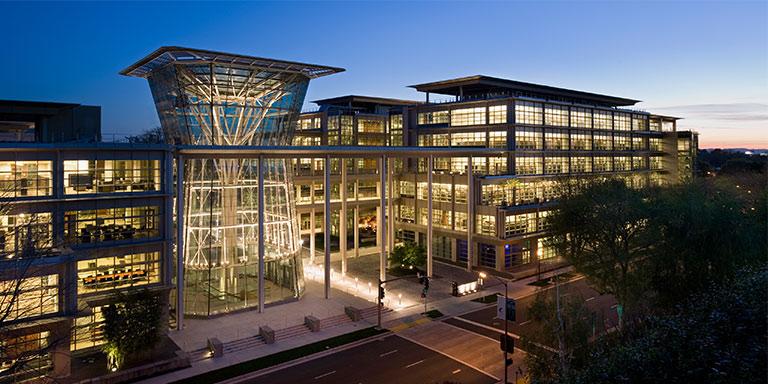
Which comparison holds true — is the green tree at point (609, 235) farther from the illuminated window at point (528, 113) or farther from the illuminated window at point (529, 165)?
the illuminated window at point (528, 113)

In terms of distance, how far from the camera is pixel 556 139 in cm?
7219

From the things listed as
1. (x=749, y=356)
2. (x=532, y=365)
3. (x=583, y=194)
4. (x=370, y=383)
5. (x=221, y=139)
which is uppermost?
(x=221, y=139)

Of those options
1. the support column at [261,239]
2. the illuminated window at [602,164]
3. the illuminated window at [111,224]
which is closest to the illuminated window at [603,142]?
the illuminated window at [602,164]

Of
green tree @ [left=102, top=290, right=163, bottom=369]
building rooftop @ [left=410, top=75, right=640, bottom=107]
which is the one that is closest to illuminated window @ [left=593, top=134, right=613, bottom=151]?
building rooftop @ [left=410, top=75, right=640, bottom=107]

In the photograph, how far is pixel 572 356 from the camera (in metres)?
25.3

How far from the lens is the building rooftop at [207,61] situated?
131 feet

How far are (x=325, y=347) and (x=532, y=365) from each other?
56.0 feet

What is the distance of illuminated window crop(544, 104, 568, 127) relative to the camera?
70306 millimetres

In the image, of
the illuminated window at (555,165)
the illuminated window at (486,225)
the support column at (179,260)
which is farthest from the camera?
the illuminated window at (555,165)

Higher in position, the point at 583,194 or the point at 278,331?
the point at 583,194

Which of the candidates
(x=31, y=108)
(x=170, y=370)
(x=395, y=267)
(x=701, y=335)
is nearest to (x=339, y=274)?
(x=395, y=267)

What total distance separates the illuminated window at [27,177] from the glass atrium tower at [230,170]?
1199 cm

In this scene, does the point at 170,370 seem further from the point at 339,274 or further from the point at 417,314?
the point at 339,274

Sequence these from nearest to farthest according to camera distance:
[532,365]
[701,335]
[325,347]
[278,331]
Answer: [701,335]
[532,365]
[325,347]
[278,331]
